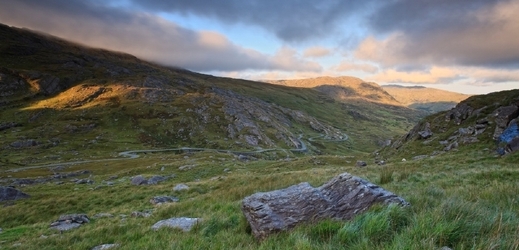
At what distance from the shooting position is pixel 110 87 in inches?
7648

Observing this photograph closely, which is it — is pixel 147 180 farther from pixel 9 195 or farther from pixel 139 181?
pixel 9 195

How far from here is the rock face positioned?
7531 mm

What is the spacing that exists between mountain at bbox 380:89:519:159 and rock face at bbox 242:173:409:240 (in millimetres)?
27525

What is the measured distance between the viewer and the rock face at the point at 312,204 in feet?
24.7

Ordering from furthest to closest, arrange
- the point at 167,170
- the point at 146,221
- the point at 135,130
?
the point at 135,130
the point at 167,170
the point at 146,221

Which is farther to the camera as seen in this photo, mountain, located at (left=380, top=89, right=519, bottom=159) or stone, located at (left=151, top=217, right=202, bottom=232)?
mountain, located at (left=380, top=89, right=519, bottom=159)

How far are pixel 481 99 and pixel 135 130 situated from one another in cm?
13407

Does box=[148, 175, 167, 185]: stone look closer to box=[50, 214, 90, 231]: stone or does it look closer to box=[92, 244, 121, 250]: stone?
box=[50, 214, 90, 231]: stone

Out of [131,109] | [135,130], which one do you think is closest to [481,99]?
[135,130]

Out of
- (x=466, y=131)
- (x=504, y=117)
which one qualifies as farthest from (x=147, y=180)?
(x=504, y=117)

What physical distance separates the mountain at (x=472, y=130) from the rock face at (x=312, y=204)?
27.5 m

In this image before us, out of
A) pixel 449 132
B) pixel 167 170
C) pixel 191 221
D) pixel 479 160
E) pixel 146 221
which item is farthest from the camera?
pixel 167 170

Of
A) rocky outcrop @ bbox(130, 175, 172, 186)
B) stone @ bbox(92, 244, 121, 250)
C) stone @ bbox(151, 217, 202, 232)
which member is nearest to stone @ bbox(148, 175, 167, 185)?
rocky outcrop @ bbox(130, 175, 172, 186)

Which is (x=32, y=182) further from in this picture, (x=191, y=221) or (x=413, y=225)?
(x=413, y=225)
